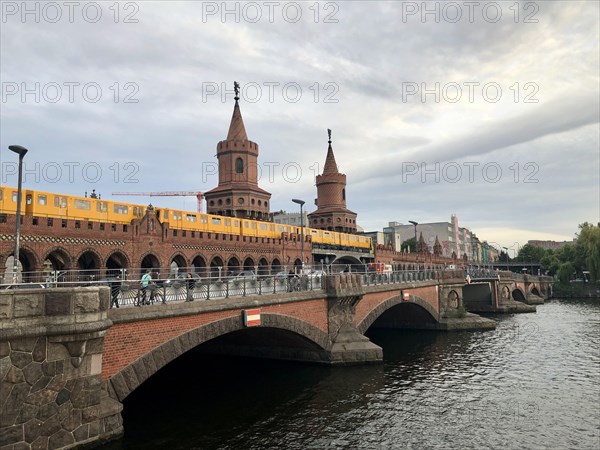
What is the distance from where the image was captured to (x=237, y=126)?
73.4 m

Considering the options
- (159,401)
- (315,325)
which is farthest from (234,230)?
(159,401)

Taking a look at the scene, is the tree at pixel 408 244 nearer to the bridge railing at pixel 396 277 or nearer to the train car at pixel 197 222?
the train car at pixel 197 222

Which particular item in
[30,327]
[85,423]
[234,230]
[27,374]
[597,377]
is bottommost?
[597,377]

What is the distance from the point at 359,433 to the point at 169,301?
838cm

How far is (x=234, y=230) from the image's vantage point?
182 ft

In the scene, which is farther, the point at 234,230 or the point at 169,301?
the point at 234,230

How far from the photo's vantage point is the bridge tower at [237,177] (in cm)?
7169

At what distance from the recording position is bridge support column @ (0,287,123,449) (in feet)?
37.2

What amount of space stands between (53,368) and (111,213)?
31.4 m

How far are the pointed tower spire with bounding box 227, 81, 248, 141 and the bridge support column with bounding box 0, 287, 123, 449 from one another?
203ft

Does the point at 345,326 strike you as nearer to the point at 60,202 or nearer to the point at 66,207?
the point at 66,207

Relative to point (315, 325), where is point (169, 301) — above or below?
above

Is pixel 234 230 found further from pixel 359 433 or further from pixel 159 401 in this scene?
pixel 359 433

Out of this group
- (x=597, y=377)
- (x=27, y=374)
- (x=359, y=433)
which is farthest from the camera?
(x=597, y=377)
